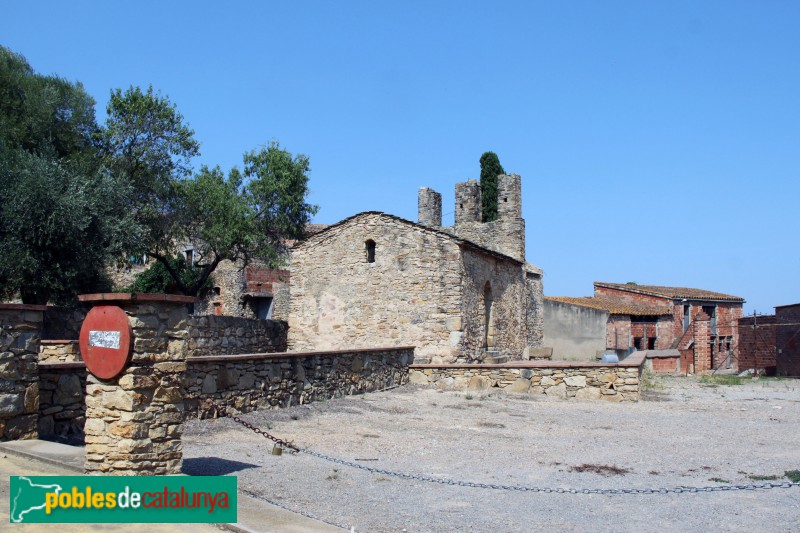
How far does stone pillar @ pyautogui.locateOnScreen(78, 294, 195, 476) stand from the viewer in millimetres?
5887

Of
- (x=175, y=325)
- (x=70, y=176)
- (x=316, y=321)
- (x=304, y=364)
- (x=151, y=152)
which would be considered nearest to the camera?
(x=175, y=325)

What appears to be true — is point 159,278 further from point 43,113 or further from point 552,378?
point 552,378

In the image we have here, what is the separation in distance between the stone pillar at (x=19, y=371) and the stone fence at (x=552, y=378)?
32.9 ft

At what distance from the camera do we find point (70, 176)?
18.5m

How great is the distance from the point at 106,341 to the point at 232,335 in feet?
44.1

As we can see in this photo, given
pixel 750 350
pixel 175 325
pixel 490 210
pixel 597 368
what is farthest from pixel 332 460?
pixel 750 350

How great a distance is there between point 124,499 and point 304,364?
7021 millimetres

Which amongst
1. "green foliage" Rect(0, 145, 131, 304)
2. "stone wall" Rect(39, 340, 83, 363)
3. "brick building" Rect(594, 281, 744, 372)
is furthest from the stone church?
"brick building" Rect(594, 281, 744, 372)

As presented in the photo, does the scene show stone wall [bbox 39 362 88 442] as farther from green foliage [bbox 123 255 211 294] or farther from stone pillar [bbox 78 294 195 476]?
green foliage [bbox 123 255 211 294]

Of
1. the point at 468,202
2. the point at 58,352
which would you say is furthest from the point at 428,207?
the point at 58,352

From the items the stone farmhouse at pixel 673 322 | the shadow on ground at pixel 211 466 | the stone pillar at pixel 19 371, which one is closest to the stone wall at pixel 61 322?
the stone pillar at pixel 19 371

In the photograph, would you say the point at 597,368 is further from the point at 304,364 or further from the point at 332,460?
the point at 332,460

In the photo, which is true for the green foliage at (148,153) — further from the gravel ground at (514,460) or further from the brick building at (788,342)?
the brick building at (788,342)

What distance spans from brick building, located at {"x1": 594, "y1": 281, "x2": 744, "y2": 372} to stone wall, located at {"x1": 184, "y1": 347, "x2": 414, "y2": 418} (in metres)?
25.2
